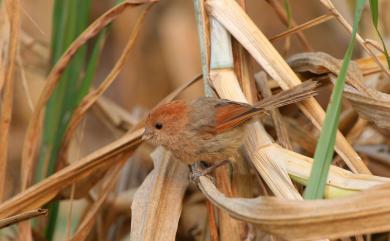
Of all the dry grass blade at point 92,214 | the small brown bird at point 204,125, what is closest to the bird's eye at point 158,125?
the small brown bird at point 204,125

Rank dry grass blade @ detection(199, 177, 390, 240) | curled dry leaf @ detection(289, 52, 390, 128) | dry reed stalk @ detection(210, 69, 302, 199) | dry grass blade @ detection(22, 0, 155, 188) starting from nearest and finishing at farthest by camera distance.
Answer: dry grass blade @ detection(199, 177, 390, 240) < dry reed stalk @ detection(210, 69, 302, 199) < curled dry leaf @ detection(289, 52, 390, 128) < dry grass blade @ detection(22, 0, 155, 188)

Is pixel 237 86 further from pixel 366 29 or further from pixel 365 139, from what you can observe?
pixel 366 29

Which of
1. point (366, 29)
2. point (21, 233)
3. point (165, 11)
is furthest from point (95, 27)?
point (165, 11)

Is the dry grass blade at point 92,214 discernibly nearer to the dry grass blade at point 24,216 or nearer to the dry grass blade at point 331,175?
the dry grass blade at point 24,216

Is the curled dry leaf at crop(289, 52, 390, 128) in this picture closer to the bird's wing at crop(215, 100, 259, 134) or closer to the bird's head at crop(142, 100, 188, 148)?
the bird's wing at crop(215, 100, 259, 134)

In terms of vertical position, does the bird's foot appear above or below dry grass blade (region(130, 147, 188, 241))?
above

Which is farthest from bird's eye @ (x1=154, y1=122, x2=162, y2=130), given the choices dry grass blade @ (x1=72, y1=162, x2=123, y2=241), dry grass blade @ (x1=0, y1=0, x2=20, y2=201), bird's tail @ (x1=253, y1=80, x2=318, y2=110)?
dry grass blade @ (x1=0, y1=0, x2=20, y2=201)
